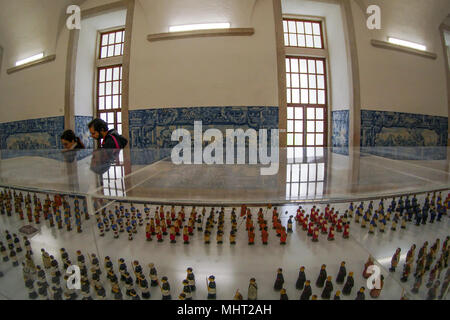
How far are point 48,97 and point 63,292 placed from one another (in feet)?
14.0

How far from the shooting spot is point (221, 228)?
1.36 m

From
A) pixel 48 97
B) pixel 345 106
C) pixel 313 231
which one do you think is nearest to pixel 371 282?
pixel 313 231

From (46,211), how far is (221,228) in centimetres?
129

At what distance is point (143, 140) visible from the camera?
3.50 m

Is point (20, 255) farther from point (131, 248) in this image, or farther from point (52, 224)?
point (131, 248)

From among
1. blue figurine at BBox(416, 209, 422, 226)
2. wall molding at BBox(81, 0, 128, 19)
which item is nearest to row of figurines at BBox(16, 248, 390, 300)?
blue figurine at BBox(416, 209, 422, 226)

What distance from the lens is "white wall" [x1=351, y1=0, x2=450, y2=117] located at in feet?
9.97

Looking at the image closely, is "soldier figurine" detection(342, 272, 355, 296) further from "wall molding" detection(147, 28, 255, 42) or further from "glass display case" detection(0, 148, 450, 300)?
"wall molding" detection(147, 28, 255, 42)

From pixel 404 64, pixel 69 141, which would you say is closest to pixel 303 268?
pixel 69 141

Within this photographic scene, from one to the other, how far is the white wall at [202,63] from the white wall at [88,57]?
2.31ft

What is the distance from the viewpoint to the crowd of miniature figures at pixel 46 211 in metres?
1.24

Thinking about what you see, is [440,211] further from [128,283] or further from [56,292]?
[56,292]

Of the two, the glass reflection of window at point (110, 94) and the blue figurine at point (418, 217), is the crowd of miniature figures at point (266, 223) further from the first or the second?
the glass reflection of window at point (110, 94)

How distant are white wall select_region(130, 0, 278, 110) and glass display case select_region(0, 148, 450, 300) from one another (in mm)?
2331
